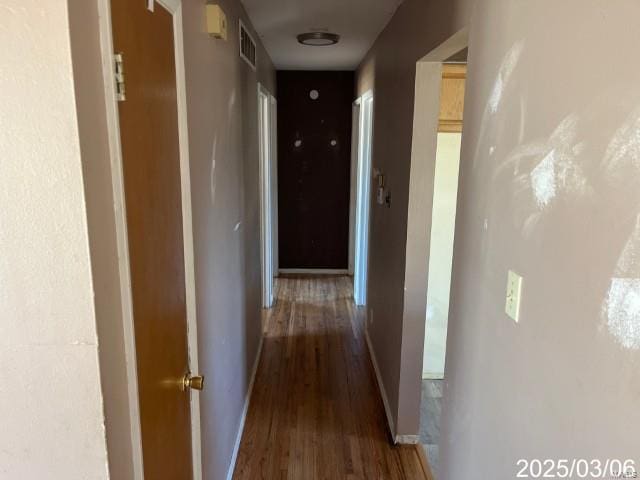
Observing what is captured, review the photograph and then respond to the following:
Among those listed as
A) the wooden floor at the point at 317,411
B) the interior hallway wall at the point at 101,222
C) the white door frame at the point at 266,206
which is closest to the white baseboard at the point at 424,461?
the wooden floor at the point at 317,411

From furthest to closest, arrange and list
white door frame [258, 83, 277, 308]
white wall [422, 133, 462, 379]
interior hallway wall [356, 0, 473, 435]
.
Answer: white door frame [258, 83, 277, 308], white wall [422, 133, 462, 379], interior hallway wall [356, 0, 473, 435]

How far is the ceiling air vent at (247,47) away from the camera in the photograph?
2.55 meters

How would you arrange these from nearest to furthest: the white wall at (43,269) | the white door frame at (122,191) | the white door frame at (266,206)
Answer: the white wall at (43,269)
the white door frame at (122,191)
the white door frame at (266,206)

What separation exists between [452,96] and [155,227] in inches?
86.7

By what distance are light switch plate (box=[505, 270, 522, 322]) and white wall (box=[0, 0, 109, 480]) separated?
911 millimetres

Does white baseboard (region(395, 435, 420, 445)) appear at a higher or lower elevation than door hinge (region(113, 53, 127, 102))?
lower

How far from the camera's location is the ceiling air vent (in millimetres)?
2547

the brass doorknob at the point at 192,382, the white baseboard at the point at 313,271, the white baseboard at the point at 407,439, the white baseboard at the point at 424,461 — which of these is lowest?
the white baseboard at the point at 424,461

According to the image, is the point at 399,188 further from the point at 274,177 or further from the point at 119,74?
the point at 274,177

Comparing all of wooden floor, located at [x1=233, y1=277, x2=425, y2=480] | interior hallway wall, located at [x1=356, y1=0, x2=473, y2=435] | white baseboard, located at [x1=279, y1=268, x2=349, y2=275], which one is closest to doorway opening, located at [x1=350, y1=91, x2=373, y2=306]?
wooden floor, located at [x1=233, y1=277, x2=425, y2=480]

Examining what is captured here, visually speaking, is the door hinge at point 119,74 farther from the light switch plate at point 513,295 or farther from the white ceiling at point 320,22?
the white ceiling at point 320,22

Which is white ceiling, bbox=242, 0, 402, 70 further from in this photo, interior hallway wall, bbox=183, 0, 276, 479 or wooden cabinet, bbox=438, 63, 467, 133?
wooden cabinet, bbox=438, 63, 467, 133

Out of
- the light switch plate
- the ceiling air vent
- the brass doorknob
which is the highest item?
the ceiling air vent

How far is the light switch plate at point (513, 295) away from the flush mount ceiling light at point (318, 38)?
2615 mm
